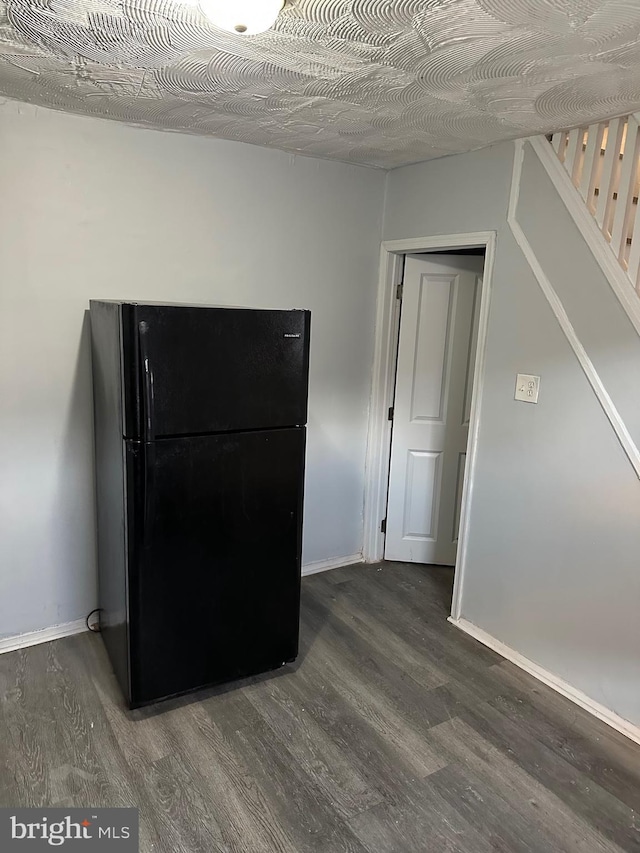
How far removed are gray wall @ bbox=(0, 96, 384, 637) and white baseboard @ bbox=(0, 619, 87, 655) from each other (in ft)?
0.12

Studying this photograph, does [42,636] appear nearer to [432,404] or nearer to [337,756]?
[337,756]

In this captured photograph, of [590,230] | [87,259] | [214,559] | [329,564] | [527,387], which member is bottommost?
[329,564]

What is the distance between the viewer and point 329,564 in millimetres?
3625

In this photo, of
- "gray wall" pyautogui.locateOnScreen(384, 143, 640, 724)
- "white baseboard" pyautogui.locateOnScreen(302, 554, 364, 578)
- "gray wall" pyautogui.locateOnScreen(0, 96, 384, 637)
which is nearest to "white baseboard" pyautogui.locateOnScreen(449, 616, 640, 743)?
"gray wall" pyautogui.locateOnScreen(384, 143, 640, 724)

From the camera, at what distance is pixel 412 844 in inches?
70.7

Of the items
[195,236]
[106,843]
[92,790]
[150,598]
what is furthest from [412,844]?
[195,236]

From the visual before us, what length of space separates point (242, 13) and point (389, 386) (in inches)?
91.7

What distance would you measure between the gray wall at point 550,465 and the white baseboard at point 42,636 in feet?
6.18

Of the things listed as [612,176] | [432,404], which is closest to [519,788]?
[432,404]

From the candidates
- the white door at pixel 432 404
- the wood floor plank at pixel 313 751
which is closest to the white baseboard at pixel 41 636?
the wood floor plank at pixel 313 751

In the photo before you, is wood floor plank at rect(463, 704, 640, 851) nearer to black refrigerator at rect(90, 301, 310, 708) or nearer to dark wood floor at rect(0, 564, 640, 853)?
dark wood floor at rect(0, 564, 640, 853)

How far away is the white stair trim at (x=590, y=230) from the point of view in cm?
221

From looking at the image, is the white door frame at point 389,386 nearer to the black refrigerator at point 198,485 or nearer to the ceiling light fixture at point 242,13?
the black refrigerator at point 198,485

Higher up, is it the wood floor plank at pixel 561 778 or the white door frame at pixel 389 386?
the white door frame at pixel 389 386
